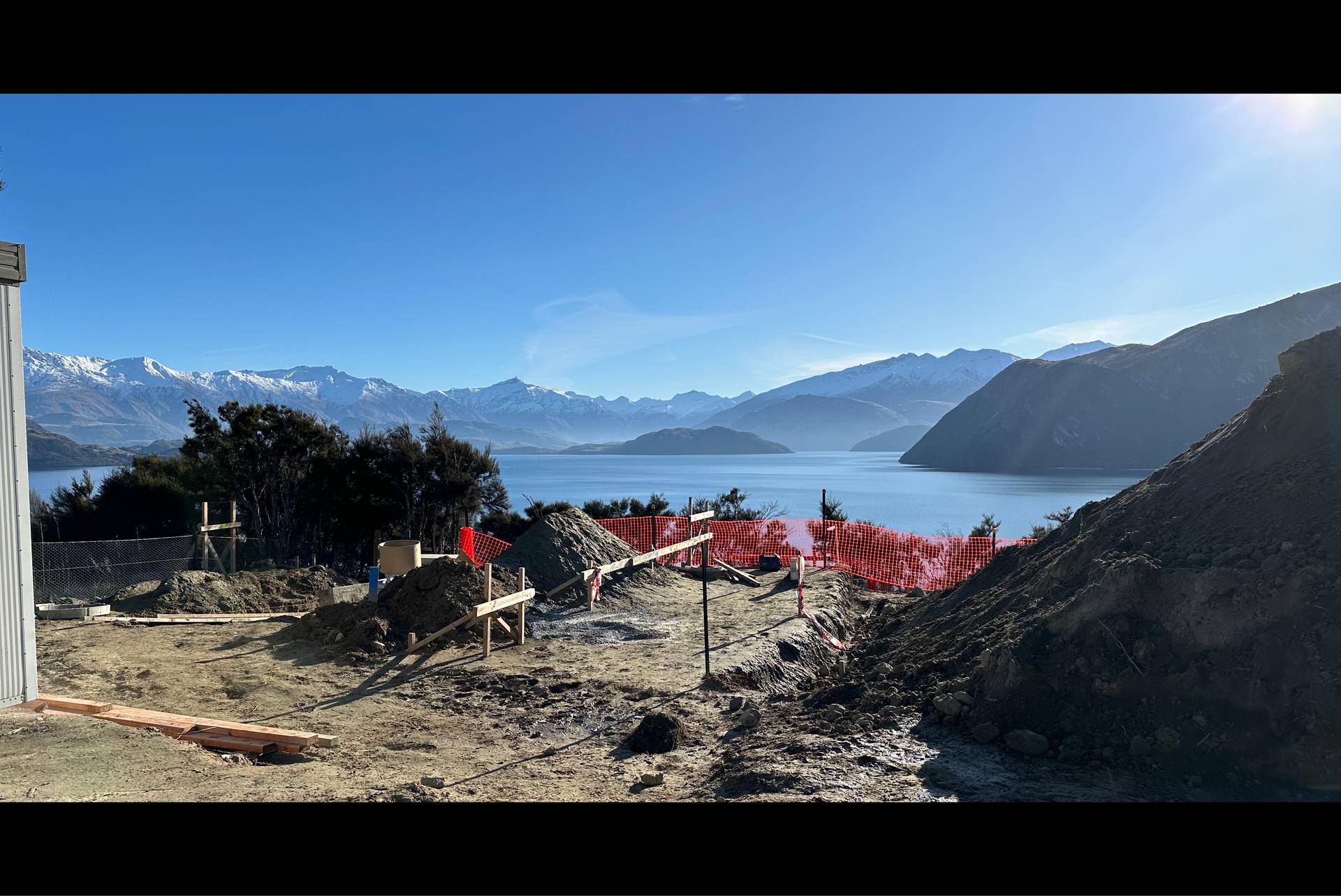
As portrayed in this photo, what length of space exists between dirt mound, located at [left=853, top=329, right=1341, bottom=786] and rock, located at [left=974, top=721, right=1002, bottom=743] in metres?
0.01

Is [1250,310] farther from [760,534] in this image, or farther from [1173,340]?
[760,534]

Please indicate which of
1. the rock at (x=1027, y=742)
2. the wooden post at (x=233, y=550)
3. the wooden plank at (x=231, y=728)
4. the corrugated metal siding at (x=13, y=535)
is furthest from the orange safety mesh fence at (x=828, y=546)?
the rock at (x=1027, y=742)

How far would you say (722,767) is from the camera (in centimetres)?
637

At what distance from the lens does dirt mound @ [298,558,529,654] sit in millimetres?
10719

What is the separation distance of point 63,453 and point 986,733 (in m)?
112

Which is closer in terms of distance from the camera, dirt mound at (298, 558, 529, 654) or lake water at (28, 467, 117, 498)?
dirt mound at (298, 558, 529, 654)

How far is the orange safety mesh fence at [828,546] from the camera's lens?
17.0 metres

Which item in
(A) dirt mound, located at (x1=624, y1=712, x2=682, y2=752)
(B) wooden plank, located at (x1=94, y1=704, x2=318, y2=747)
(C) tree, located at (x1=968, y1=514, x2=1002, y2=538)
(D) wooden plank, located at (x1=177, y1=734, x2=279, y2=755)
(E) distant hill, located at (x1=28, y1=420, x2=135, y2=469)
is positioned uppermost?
(E) distant hill, located at (x1=28, y1=420, x2=135, y2=469)

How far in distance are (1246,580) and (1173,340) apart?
392ft

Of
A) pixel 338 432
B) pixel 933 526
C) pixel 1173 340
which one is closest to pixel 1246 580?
pixel 338 432

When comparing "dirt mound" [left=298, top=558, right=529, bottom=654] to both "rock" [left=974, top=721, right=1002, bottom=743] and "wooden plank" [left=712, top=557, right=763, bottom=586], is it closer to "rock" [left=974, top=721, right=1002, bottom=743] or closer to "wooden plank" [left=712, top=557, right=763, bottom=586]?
"wooden plank" [left=712, top=557, right=763, bottom=586]

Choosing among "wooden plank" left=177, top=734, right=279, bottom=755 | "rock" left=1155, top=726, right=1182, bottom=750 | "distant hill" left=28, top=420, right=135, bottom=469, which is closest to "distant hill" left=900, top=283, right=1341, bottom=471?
"rock" left=1155, top=726, right=1182, bottom=750

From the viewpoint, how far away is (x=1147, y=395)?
95375 mm

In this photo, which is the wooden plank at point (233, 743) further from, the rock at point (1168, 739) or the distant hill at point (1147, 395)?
the distant hill at point (1147, 395)
